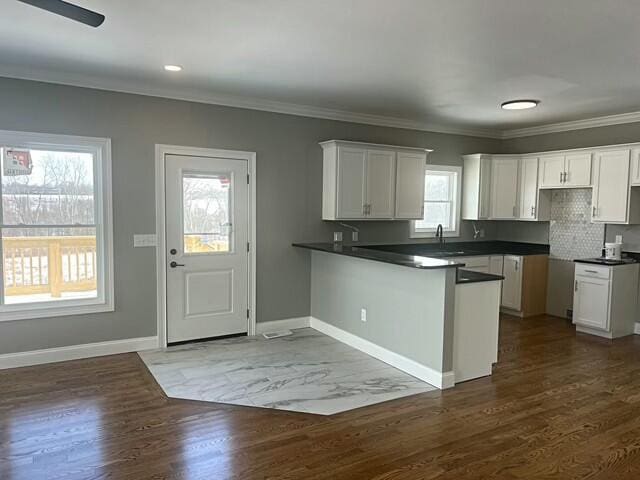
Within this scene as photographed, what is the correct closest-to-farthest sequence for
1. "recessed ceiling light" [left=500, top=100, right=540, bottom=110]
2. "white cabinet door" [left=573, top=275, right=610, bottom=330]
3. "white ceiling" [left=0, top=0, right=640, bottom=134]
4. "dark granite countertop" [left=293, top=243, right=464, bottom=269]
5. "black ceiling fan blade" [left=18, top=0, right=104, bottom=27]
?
"black ceiling fan blade" [left=18, top=0, right=104, bottom=27], "white ceiling" [left=0, top=0, right=640, bottom=134], "dark granite countertop" [left=293, top=243, right=464, bottom=269], "recessed ceiling light" [left=500, top=100, right=540, bottom=110], "white cabinet door" [left=573, top=275, right=610, bottom=330]

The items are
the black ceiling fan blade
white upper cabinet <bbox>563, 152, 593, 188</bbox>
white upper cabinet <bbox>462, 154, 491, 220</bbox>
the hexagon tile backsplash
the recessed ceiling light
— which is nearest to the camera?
the black ceiling fan blade

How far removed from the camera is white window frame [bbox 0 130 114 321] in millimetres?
4094

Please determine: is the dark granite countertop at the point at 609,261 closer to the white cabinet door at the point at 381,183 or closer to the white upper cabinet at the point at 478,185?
the white upper cabinet at the point at 478,185

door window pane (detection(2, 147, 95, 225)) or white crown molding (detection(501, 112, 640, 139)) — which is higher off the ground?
white crown molding (detection(501, 112, 640, 139))

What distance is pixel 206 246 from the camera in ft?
16.3

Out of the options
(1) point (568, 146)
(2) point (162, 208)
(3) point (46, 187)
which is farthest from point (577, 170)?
(3) point (46, 187)

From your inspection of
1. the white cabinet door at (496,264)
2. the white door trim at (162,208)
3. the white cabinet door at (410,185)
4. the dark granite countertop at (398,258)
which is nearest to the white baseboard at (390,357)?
the dark granite countertop at (398,258)

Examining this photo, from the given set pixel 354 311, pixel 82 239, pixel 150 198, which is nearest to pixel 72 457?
pixel 82 239

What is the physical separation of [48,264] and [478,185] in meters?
5.37

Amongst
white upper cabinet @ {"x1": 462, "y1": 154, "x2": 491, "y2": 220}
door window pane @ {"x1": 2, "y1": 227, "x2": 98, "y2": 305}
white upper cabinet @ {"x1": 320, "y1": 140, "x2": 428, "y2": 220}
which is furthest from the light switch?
white upper cabinet @ {"x1": 462, "y1": 154, "x2": 491, "y2": 220}

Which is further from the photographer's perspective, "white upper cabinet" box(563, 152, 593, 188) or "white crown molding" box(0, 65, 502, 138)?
"white upper cabinet" box(563, 152, 593, 188)

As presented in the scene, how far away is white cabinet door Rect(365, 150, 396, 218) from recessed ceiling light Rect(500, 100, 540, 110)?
4.42ft

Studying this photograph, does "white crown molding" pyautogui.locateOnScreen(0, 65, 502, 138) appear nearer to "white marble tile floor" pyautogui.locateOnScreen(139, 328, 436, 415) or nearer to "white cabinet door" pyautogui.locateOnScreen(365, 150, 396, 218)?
"white cabinet door" pyautogui.locateOnScreen(365, 150, 396, 218)

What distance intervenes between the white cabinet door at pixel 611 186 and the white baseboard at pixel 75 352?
5292mm
